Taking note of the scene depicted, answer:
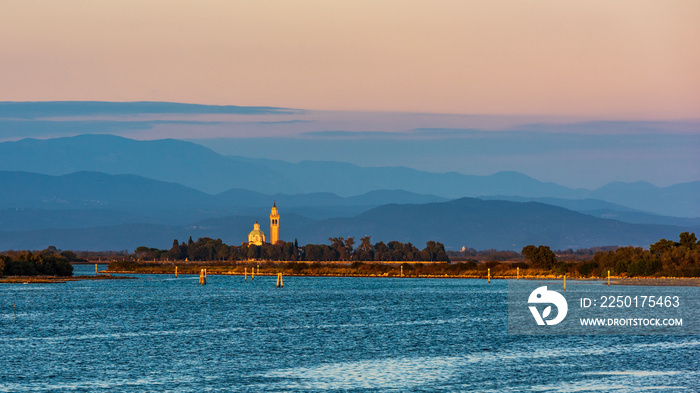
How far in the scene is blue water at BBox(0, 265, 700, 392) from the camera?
51.9 meters

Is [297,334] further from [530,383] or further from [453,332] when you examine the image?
[530,383]

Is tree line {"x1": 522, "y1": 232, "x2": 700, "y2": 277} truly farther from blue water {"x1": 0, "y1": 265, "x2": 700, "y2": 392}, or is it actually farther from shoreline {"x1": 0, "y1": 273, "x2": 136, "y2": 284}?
shoreline {"x1": 0, "y1": 273, "x2": 136, "y2": 284}

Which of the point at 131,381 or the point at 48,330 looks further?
the point at 48,330

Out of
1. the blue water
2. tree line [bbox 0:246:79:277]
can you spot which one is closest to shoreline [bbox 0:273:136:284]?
tree line [bbox 0:246:79:277]

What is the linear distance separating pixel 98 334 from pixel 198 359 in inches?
780

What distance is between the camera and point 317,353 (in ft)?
214

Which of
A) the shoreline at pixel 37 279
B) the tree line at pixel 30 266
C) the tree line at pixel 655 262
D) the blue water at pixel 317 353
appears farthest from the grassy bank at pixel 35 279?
the tree line at pixel 655 262

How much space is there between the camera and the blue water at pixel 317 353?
5191 cm

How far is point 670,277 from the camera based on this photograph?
16762 centimetres

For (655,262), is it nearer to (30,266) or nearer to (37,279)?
(37,279)

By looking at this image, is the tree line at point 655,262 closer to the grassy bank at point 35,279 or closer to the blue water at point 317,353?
the blue water at point 317,353

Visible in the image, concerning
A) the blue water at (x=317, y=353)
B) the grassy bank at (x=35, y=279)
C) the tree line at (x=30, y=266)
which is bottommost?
the blue water at (x=317, y=353)

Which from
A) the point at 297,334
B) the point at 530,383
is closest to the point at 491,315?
the point at 297,334

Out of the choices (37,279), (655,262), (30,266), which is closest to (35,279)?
(37,279)
